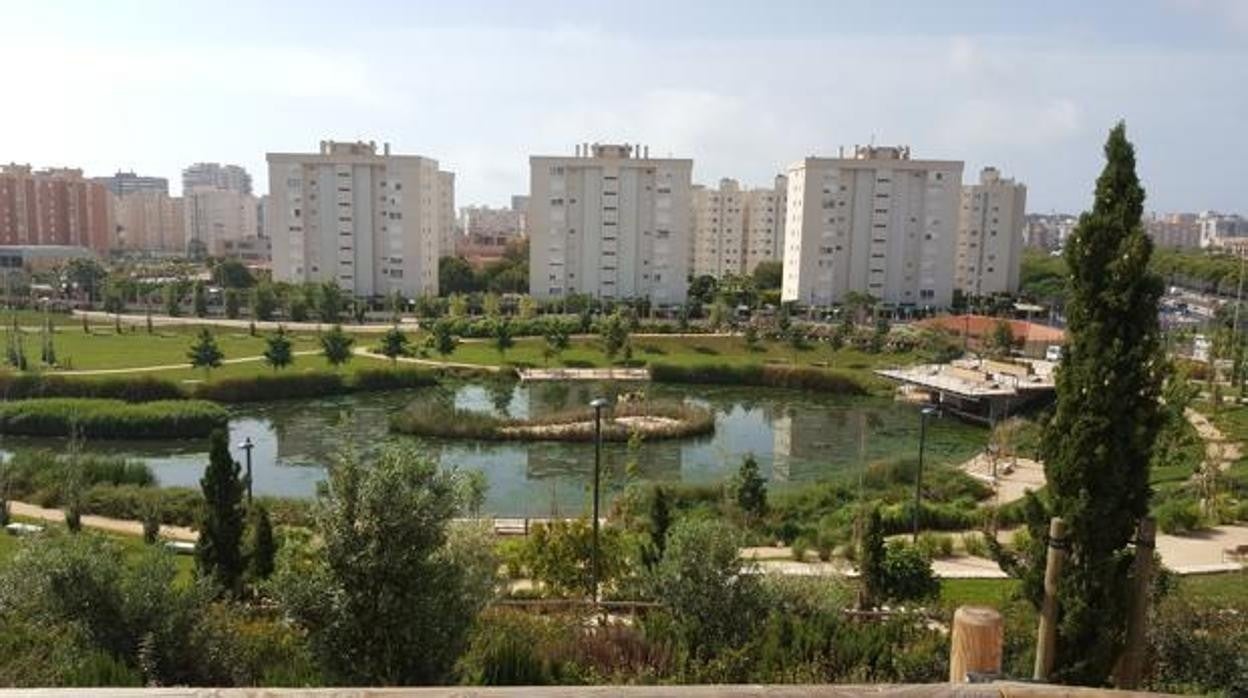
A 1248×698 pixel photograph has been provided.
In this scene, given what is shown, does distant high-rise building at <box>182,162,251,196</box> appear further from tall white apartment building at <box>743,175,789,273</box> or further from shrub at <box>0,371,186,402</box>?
shrub at <box>0,371,186,402</box>

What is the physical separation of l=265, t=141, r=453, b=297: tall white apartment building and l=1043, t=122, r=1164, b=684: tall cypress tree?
5295 centimetres

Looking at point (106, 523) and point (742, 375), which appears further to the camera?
point (742, 375)

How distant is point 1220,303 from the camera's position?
185ft

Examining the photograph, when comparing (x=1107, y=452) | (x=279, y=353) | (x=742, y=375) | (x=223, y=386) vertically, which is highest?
(x=1107, y=452)

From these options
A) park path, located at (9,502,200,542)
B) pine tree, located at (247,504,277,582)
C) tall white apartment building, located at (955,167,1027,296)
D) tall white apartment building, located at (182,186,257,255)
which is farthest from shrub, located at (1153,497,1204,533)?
tall white apartment building, located at (182,186,257,255)

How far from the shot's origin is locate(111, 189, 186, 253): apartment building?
10219 cm

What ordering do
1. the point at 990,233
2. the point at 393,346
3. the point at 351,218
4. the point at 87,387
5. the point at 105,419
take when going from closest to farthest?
1. the point at 105,419
2. the point at 87,387
3. the point at 393,346
4. the point at 351,218
5. the point at 990,233

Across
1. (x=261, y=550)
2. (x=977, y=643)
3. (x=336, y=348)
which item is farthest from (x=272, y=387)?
(x=977, y=643)

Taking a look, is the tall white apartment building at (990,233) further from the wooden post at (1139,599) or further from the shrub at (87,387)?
the wooden post at (1139,599)

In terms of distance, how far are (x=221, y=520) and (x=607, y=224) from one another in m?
46.5

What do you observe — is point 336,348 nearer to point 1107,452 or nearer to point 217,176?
point 1107,452

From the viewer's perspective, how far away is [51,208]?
81562 millimetres

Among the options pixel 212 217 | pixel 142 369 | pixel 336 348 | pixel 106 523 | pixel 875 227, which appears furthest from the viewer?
pixel 212 217

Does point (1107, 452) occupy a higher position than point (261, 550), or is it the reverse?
point (1107, 452)
